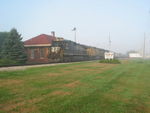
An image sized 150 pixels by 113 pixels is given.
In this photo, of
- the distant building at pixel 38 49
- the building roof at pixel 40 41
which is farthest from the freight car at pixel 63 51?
the building roof at pixel 40 41

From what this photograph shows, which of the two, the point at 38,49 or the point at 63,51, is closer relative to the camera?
the point at 63,51

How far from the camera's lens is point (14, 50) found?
1162 inches

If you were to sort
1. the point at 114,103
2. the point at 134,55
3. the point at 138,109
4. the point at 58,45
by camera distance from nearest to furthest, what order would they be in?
1. the point at 138,109
2. the point at 114,103
3. the point at 58,45
4. the point at 134,55

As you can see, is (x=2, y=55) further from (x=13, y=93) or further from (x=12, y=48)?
(x=13, y=93)

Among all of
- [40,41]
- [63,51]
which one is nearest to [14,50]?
[40,41]

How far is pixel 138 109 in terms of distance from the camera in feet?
16.2

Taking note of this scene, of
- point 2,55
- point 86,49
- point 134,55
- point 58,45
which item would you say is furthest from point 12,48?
point 134,55

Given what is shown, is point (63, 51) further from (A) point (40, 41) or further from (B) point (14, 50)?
(A) point (40, 41)

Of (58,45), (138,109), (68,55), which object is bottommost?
(138,109)

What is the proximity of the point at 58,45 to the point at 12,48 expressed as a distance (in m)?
10.3

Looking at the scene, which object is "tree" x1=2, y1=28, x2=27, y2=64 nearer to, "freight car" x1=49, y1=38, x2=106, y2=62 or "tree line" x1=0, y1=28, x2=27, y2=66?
"tree line" x1=0, y1=28, x2=27, y2=66

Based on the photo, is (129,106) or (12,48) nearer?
(129,106)

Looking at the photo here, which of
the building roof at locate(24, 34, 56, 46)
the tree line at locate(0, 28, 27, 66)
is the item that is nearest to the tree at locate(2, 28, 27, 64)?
the tree line at locate(0, 28, 27, 66)

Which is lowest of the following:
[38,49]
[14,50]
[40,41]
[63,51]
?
[63,51]
